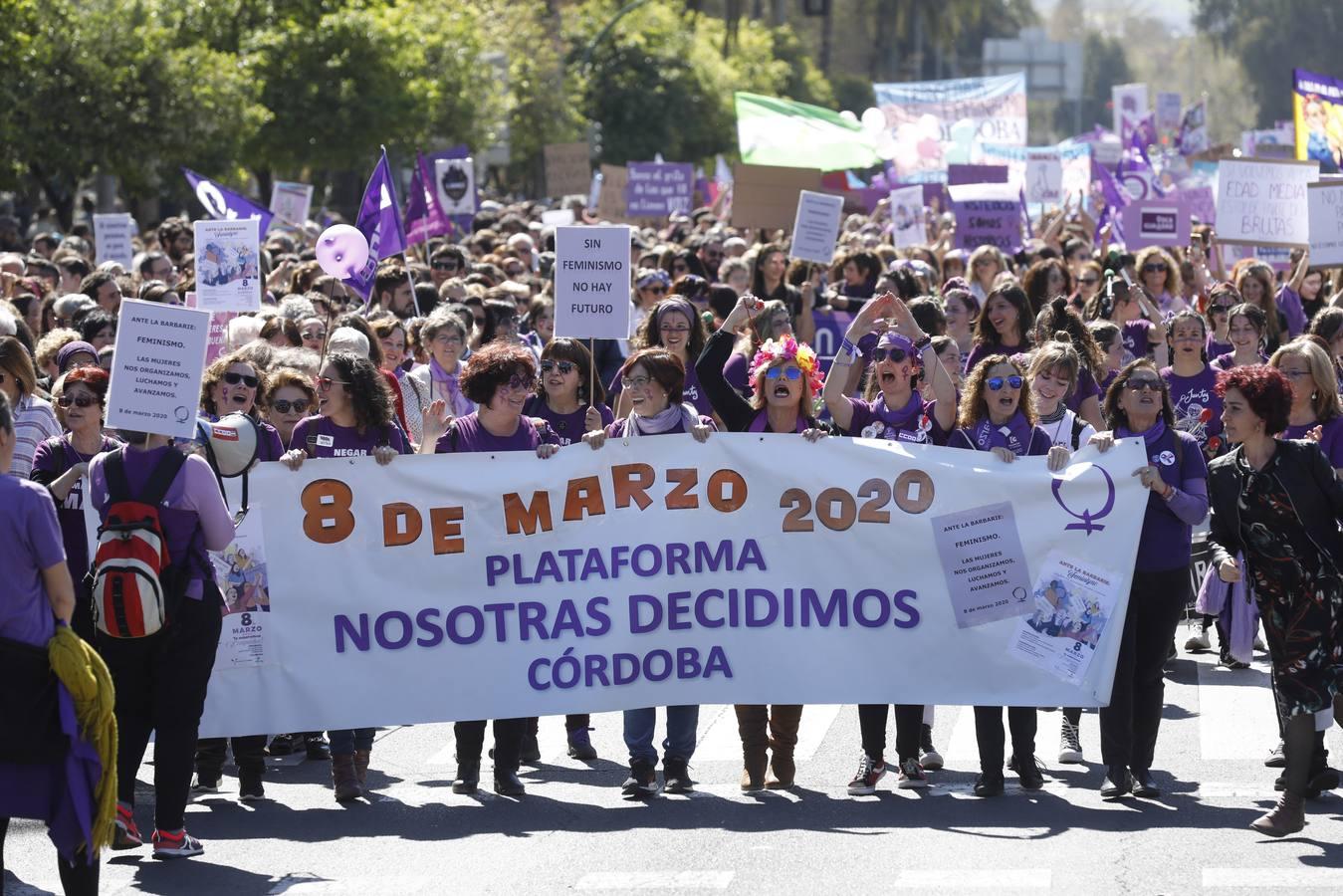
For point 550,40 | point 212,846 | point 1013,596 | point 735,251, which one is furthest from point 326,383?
point 550,40

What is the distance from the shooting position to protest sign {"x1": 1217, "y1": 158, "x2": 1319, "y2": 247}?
15.6 metres

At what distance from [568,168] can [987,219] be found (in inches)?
410

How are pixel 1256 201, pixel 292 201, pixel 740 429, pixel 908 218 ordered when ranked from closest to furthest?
pixel 740 429 → pixel 1256 201 → pixel 908 218 → pixel 292 201

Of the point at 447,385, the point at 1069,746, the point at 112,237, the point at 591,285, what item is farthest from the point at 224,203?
the point at 1069,746

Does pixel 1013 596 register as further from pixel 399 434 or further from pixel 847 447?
pixel 399 434

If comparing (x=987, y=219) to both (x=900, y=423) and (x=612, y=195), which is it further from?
(x=900, y=423)

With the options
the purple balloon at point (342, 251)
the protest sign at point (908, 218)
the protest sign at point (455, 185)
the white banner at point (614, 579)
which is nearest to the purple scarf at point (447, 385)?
the purple balloon at point (342, 251)

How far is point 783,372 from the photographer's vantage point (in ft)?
27.9

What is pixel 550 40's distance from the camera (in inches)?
1885

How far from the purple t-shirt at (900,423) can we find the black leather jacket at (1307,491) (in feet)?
4.33

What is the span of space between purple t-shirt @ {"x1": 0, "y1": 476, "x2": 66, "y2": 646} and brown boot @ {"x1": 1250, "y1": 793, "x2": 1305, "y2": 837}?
400 centimetres

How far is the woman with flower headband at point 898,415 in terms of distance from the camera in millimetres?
8312

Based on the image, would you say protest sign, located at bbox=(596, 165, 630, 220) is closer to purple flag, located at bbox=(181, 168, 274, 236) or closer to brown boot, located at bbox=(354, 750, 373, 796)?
purple flag, located at bbox=(181, 168, 274, 236)

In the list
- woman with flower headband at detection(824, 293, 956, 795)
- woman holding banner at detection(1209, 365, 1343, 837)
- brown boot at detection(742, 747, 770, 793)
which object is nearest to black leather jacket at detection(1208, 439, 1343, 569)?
woman holding banner at detection(1209, 365, 1343, 837)
